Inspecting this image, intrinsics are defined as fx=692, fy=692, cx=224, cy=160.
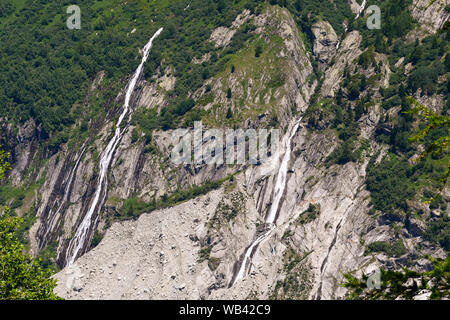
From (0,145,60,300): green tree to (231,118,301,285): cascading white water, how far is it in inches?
3506

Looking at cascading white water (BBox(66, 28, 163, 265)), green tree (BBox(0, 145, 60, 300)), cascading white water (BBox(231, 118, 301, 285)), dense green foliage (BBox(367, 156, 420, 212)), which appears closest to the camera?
green tree (BBox(0, 145, 60, 300))

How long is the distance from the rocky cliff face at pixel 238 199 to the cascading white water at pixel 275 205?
1045 millimetres

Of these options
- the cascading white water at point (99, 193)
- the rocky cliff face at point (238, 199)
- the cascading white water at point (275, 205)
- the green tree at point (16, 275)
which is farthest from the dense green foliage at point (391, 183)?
the green tree at point (16, 275)

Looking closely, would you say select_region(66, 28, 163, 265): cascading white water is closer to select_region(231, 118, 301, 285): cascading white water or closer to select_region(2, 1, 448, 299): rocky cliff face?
select_region(2, 1, 448, 299): rocky cliff face

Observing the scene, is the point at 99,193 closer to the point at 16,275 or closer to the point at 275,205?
the point at 275,205

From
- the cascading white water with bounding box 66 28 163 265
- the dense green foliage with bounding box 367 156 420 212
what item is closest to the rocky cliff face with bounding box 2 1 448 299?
the cascading white water with bounding box 66 28 163 265

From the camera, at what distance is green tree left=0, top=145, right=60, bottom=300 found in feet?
144

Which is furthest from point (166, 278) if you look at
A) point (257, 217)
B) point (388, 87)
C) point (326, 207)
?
point (388, 87)

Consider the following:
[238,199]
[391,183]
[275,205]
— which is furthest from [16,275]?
[275,205]

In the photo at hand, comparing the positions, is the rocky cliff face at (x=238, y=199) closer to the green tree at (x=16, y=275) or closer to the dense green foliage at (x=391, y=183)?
the dense green foliage at (x=391, y=183)

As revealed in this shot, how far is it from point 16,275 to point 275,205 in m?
106

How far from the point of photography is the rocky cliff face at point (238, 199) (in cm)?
12975
